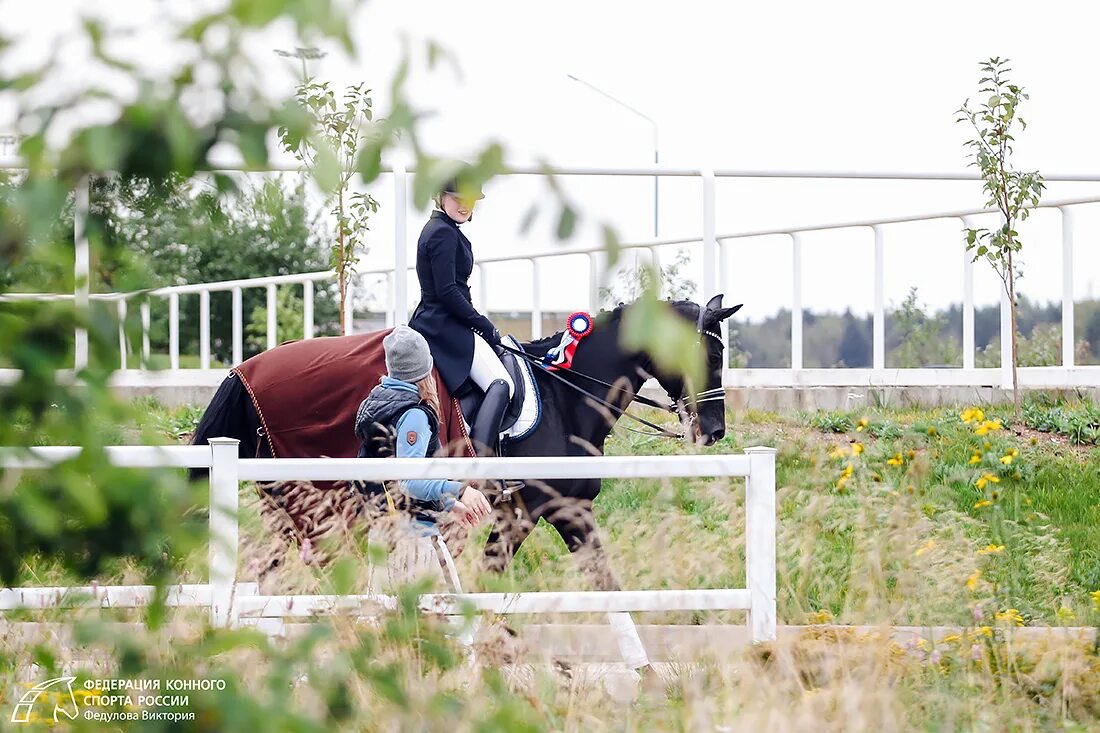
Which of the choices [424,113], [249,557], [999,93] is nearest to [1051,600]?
[249,557]

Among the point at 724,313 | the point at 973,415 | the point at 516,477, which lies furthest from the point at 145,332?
the point at 973,415

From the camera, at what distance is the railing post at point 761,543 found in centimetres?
498

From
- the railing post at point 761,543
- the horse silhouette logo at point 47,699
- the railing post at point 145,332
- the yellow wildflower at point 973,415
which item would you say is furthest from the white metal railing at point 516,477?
the yellow wildflower at point 973,415

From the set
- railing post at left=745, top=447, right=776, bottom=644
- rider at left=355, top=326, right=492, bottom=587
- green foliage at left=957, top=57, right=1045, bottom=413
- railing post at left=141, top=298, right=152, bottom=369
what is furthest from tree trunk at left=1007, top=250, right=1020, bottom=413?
railing post at left=141, top=298, right=152, bottom=369

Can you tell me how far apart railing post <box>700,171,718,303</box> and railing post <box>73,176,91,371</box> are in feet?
21.6

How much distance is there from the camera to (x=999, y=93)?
9336 mm

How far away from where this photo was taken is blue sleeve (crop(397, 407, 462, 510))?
5023mm

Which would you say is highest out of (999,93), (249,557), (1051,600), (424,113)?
(999,93)

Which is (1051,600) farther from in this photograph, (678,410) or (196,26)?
(196,26)

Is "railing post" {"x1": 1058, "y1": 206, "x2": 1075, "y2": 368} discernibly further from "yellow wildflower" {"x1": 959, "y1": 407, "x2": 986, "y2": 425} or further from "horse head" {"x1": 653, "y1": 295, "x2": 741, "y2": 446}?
"horse head" {"x1": 653, "y1": 295, "x2": 741, "y2": 446}

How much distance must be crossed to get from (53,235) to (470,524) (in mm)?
3556

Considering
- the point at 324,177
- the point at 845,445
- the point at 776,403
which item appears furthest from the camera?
the point at 776,403

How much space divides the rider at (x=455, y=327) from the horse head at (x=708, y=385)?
33.3 inches

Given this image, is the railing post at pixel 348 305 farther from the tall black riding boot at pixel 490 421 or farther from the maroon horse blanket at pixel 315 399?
the tall black riding boot at pixel 490 421
